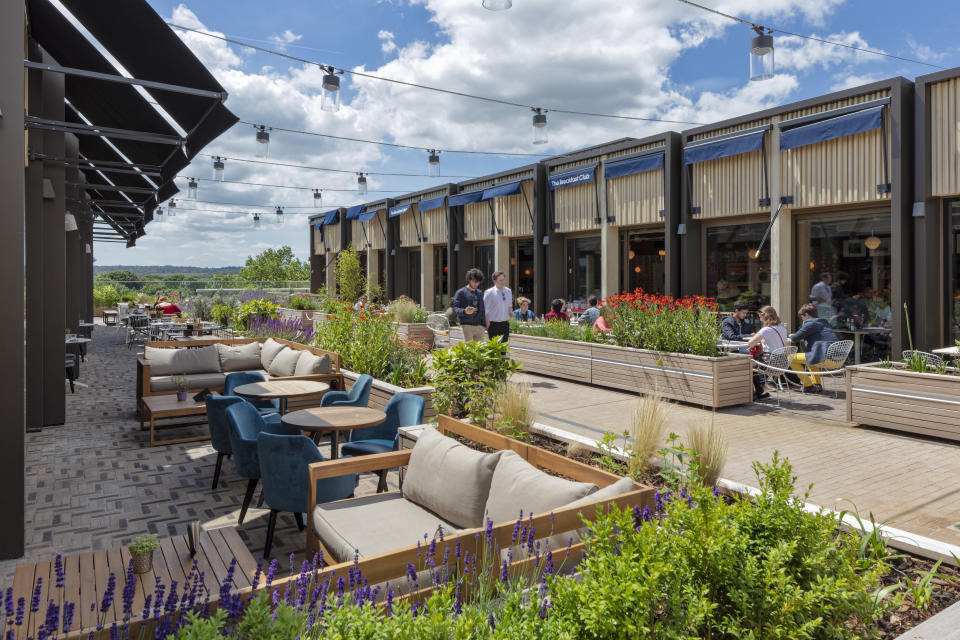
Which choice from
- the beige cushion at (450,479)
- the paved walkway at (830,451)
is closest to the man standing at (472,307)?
the paved walkway at (830,451)

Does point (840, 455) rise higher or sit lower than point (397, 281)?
lower

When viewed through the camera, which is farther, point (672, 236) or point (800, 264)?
point (672, 236)

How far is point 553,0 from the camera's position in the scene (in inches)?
320

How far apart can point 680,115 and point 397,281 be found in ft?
39.2

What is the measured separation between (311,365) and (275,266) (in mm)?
64856

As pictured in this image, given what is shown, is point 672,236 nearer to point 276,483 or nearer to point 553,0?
point 553,0

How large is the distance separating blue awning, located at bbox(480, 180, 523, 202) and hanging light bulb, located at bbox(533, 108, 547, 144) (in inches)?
150

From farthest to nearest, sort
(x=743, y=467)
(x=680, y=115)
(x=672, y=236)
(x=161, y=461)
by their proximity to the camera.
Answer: (x=680, y=115), (x=672, y=236), (x=161, y=461), (x=743, y=467)

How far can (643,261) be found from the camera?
533 inches

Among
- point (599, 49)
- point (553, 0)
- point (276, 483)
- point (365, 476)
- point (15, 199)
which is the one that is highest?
point (599, 49)

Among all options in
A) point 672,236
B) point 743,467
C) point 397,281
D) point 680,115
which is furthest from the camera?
point 397,281

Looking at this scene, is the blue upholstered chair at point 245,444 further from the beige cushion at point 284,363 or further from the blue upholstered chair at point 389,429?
the beige cushion at point 284,363

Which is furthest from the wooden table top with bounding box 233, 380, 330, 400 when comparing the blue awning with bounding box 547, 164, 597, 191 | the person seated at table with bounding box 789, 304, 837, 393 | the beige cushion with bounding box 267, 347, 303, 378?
the blue awning with bounding box 547, 164, 597, 191

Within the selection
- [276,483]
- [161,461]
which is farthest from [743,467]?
[161,461]
